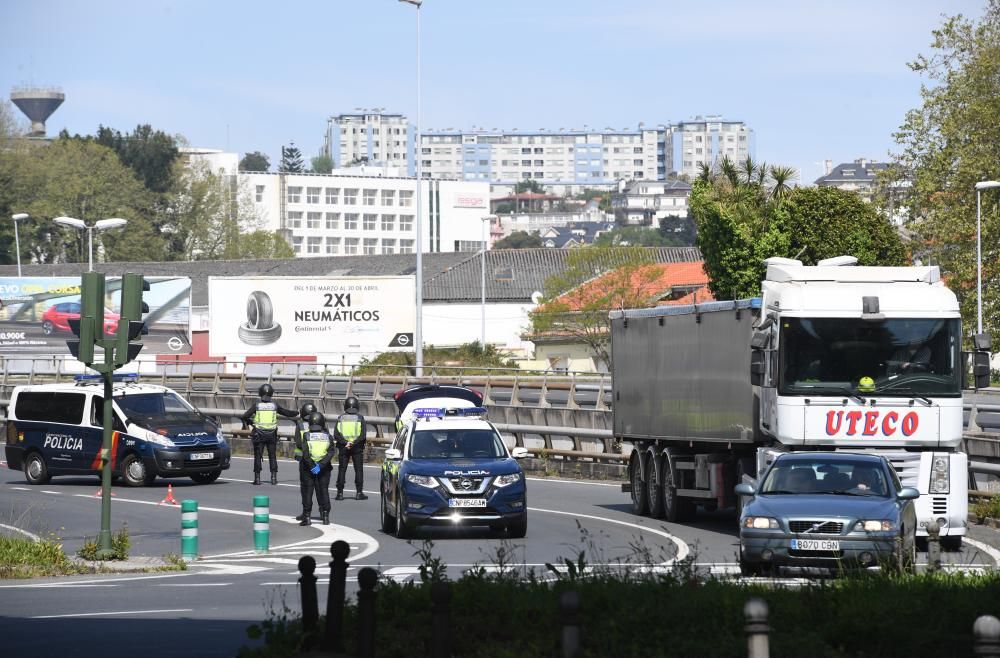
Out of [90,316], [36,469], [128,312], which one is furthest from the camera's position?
[36,469]

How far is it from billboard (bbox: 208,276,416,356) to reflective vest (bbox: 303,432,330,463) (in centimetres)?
5229

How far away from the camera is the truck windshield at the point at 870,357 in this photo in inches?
776

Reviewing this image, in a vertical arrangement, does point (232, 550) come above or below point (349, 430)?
below

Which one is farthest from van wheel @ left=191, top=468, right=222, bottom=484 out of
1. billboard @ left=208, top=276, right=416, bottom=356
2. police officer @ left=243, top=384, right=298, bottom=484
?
billboard @ left=208, top=276, right=416, bottom=356

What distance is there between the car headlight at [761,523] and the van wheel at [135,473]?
1759 cm

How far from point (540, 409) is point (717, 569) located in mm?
21362

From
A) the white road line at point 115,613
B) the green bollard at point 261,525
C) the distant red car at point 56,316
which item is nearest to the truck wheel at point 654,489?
the green bollard at point 261,525

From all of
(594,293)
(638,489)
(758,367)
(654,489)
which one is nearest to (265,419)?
(638,489)

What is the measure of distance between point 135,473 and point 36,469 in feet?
8.20

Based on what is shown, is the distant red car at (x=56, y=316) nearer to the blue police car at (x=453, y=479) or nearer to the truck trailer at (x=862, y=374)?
the blue police car at (x=453, y=479)

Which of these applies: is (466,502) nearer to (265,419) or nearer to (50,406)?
(265,419)

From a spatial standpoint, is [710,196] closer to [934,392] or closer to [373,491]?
[373,491]

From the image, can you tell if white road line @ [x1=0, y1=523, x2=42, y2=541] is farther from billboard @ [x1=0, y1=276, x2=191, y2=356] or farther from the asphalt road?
billboard @ [x1=0, y1=276, x2=191, y2=356]

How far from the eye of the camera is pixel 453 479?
21.2 m
